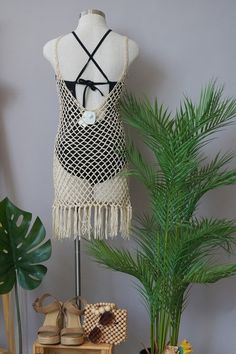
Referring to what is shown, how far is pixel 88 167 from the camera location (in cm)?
153

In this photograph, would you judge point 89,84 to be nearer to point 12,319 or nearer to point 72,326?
point 72,326

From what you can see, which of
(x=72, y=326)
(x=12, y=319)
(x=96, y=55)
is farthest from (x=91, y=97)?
(x=12, y=319)

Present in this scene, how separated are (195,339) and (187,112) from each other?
108 centimetres

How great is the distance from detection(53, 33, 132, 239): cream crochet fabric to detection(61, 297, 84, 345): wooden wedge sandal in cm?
27

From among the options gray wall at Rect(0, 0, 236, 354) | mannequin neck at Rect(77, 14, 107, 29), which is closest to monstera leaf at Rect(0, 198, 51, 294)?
gray wall at Rect(0, 0, 236, 354)

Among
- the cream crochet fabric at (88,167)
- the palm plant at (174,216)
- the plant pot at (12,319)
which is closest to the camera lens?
the palm plant at (174,216)

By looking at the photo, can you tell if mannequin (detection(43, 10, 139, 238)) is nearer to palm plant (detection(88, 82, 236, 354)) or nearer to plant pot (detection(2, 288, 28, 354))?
palm plant (detection(88, 82, 236, 354))

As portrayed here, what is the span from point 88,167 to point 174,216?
0.35 metres

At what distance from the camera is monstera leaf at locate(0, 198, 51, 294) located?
154 centimetres

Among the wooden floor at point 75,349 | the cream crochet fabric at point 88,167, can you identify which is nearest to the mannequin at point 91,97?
the cream crochet fabric at point 88,167

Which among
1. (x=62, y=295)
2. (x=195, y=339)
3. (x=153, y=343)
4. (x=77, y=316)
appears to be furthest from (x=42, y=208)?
(x=195, y=339)

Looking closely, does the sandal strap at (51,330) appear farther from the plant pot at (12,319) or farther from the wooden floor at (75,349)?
the plant pot at (12,319)

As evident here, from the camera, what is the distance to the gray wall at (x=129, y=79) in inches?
74.4

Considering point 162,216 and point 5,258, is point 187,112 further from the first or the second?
point 5,258
